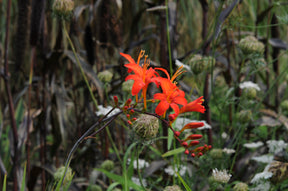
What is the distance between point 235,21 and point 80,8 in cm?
57

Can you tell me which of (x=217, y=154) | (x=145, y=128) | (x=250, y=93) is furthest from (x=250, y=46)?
(x=145, y=128)

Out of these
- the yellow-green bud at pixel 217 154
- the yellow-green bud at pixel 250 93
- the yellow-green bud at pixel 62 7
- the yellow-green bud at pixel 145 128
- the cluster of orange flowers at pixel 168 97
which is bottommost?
the yellow-green bud at pixel 217 154

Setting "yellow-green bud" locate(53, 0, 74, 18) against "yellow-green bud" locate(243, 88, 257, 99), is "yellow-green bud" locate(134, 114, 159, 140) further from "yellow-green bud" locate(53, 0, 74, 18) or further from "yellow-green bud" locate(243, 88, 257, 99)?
"yellow-green bud" locate(243, 88, 257, 99)

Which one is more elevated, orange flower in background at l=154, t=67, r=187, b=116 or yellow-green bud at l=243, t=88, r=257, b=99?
orange flower in background at l=154, t=67, r=187, b=116

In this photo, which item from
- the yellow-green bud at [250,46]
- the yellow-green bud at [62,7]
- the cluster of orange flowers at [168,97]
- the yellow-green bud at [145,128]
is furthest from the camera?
the yellow-green bud at [250,46]

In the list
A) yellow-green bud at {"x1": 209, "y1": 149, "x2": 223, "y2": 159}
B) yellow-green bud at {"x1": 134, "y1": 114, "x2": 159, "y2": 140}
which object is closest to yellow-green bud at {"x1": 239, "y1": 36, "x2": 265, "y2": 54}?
yellow-green bud at {"x1": 209, "y1": 149, "x2": 223, "y2": 159}

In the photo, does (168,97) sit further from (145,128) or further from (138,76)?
(145,128)

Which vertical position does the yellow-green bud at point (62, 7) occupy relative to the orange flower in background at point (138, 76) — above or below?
above

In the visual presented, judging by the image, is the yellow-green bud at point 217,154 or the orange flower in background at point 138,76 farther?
the yellow-green bud at point 217,154

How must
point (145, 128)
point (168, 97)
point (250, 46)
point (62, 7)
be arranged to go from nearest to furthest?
1. point (168, 97)
2. point (145, 128)
3. point (62, 7)
4. point (250, 46)

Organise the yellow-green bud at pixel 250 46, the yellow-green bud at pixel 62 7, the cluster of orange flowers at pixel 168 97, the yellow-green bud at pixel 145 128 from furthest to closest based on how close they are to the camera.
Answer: the yellow-green bud at pixel 250 46, the yellow-green bud at pixel 62 7, the yellow-green bud at pixel 145 128, the cluster of orange flowers at pixel 168 97

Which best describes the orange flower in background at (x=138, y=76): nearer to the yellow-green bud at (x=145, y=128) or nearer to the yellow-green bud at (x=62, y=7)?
the yellow-green bud at (x=145, y=128)

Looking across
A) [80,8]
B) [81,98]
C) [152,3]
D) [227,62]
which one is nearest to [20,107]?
[81,98]

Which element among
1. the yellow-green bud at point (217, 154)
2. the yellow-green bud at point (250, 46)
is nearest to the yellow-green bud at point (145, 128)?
the yellow-green bud at point (217, 154)
